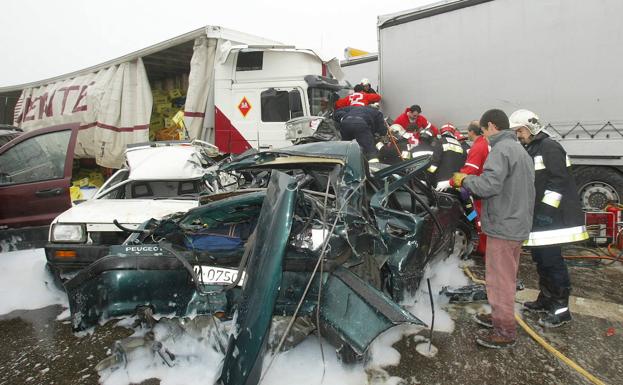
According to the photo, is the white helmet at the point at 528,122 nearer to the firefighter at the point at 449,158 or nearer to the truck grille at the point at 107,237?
the firefighter at the point at 449,158

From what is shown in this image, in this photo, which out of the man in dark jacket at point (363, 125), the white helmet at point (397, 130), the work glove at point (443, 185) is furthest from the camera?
the white helmet at point (397, 130)

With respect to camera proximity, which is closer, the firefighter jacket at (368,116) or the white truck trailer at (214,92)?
the firefighter jacket at (368,116)

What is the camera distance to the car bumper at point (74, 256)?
314cm

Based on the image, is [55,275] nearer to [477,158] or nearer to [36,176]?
[36,176]

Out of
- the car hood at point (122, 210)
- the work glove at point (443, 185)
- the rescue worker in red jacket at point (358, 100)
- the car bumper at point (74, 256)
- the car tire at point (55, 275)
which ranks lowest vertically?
the car tire at point (55, 275)

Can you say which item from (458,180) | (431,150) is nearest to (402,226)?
(458,180)

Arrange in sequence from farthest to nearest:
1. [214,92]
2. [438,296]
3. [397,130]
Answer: [214,92]
[397,130]
[438,296]

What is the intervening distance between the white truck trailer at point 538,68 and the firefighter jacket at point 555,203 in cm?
263

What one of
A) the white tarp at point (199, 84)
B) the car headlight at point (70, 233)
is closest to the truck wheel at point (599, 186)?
the car headlight at point (70, 233)

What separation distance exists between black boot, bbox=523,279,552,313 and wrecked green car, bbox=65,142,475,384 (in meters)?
1.09

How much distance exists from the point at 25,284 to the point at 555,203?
496 centimetres

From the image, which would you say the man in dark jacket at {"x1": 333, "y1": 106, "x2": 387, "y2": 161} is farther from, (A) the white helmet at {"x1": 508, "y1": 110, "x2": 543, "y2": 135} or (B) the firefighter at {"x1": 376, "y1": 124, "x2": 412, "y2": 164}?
(A) the white helmet at {"x1": 508, "y1": 110, "x2": 543, "y2": 135}

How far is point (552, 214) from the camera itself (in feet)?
9.95

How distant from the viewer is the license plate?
2387 millimetres
